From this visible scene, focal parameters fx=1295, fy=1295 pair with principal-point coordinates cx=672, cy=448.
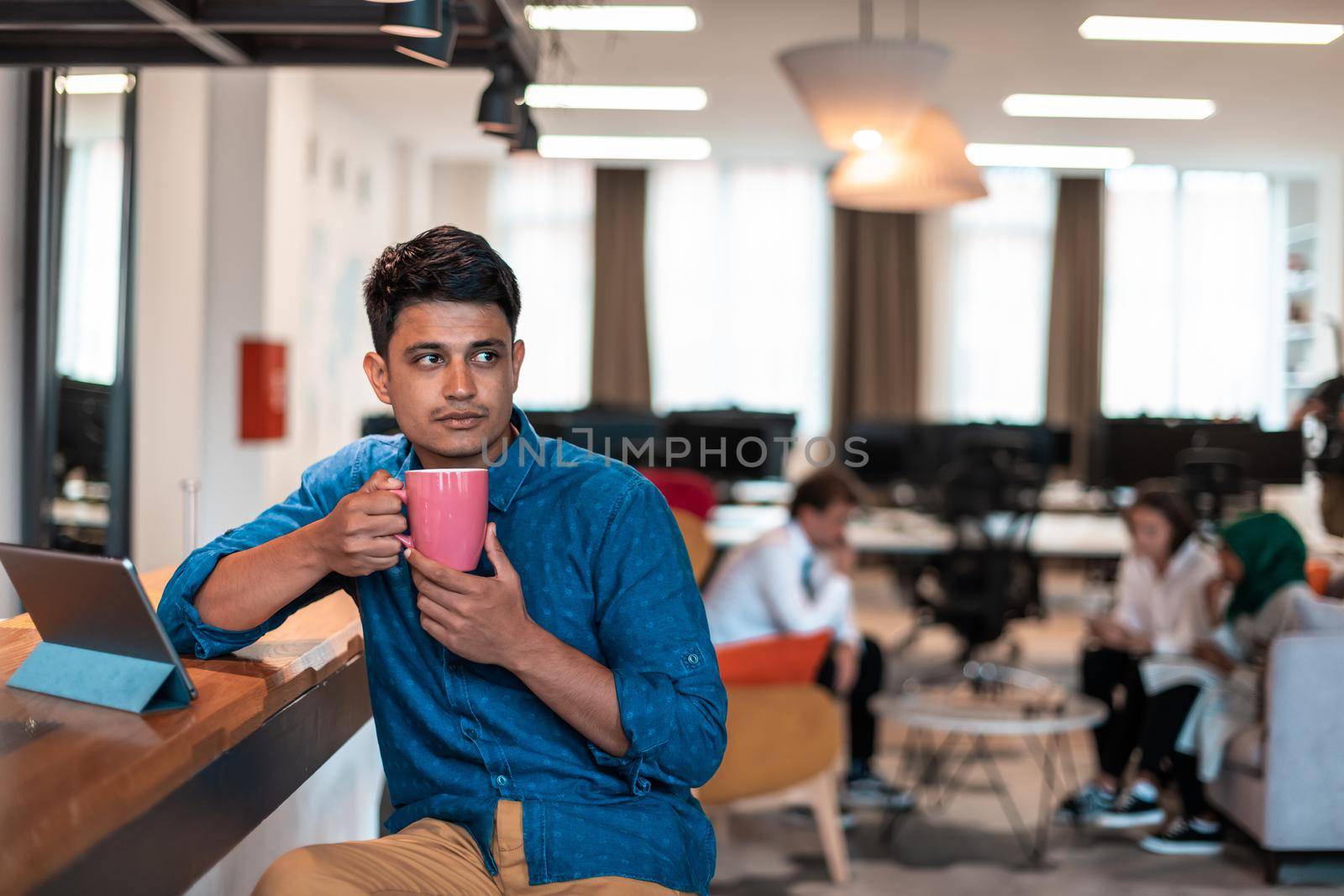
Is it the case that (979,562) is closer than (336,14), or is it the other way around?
(336,14)

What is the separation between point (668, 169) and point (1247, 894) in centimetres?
814

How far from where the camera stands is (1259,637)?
387 cm

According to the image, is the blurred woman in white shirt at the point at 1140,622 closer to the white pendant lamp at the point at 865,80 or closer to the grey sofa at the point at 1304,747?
the grey sofa at the point at 1304,747

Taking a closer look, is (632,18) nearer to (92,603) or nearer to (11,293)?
(11,293)

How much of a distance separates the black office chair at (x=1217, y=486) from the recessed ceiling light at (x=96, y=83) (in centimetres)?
520

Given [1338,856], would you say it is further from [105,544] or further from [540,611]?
[105,544]

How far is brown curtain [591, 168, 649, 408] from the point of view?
1048cm

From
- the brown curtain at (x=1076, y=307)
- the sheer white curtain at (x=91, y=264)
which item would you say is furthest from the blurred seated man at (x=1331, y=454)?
the brown curtain at (x=1076, y=307)

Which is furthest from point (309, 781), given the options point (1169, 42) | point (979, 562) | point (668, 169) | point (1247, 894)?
point (668, 169)

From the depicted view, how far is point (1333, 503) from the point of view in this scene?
4.61m

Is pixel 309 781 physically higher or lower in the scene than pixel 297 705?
lower

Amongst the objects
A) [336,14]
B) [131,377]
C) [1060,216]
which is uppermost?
[1060,216]

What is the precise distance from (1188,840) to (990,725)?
0.89 m

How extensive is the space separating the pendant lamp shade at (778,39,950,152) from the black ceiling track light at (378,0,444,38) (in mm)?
2126
